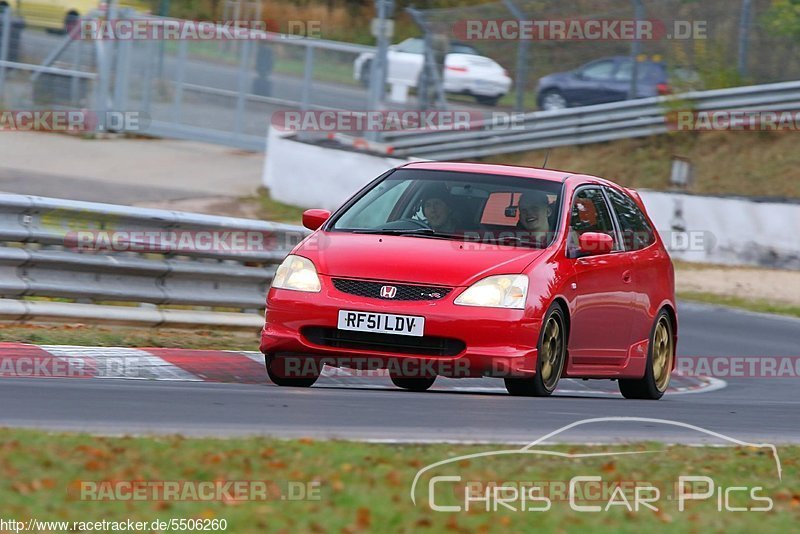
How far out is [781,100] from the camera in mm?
26578

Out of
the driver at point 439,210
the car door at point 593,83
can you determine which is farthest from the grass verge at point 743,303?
the driver at point 439,210

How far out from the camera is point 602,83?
28438 mm

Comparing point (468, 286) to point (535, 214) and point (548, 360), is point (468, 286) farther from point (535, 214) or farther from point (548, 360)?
point (535, 214)

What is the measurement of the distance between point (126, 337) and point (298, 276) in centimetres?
251

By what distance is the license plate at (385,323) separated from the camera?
29.6 feet

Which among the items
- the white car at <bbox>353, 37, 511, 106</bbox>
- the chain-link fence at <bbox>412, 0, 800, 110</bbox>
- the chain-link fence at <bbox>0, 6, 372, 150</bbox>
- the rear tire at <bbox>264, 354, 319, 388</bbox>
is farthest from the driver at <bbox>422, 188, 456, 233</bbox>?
the chain-link fence at <bbox>0, 6, 372, 150</bbox>

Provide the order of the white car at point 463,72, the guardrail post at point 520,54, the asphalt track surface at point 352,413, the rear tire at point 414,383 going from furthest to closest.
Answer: the white car at point 463,72 → the guardrail post at point 520,54 → the rear tire at point 414,383 → the asphalt track surface at point 352,413

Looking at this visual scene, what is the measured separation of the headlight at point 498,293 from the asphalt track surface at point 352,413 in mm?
568

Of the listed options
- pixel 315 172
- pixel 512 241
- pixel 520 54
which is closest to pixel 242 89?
pixel 315 172

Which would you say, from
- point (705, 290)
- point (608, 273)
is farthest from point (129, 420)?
point (705, 290)

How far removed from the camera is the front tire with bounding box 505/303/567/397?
9.38 meters

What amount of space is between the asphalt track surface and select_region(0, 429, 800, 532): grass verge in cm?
47

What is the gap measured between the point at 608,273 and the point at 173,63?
2270 centimetres

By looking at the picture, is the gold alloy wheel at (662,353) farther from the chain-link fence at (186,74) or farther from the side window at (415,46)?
the chain-link fence at (186,74)
